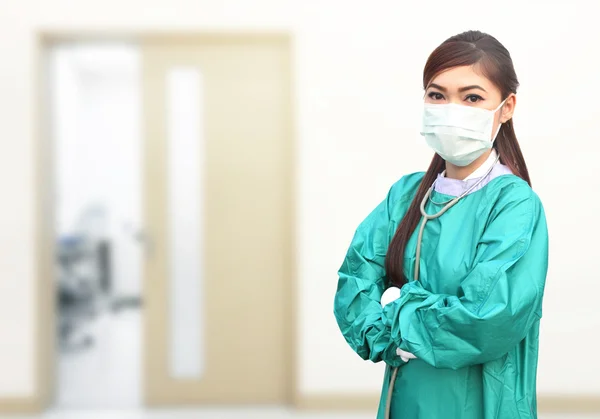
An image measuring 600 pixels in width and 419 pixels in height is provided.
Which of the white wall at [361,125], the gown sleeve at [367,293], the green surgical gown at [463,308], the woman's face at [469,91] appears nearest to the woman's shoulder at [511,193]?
the green surgical gown at [463,308]

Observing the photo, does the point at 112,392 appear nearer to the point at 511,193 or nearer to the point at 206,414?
the point at 206,414

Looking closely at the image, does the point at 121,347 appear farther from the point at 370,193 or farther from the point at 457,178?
the point at 457,178

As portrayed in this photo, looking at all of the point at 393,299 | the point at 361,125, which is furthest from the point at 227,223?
the point at 393,299

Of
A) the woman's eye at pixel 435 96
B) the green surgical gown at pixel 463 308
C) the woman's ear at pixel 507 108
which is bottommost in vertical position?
the green surgical gown at pixel 463 308

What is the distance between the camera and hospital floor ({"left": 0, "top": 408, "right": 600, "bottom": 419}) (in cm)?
328

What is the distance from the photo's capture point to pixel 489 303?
4.09ft

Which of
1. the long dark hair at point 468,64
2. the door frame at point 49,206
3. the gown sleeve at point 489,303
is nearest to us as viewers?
the gown sleeve at point 489,303

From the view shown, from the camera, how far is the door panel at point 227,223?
3.42 meters

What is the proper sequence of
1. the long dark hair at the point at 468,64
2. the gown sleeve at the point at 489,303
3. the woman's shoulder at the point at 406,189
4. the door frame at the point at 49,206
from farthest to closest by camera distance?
1. the door frame at the point at 49,206
2. the woman's shoulder at the point at 406,189
3. the long dark hair at the point at 468,64
4. the gown sleeve at the point at 489,303

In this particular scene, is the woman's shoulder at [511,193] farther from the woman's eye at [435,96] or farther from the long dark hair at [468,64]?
the woman's eye at [435,96]

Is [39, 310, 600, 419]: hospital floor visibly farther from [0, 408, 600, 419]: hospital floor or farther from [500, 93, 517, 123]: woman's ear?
[500, 93, 517, 123]: woman's ear

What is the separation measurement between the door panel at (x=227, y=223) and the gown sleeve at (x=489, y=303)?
6.96ft

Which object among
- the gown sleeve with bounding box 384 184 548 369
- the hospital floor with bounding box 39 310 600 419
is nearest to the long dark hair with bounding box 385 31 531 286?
the gown sleeve with bounding box 384 184 548 369

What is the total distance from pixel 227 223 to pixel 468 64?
7.32ft
